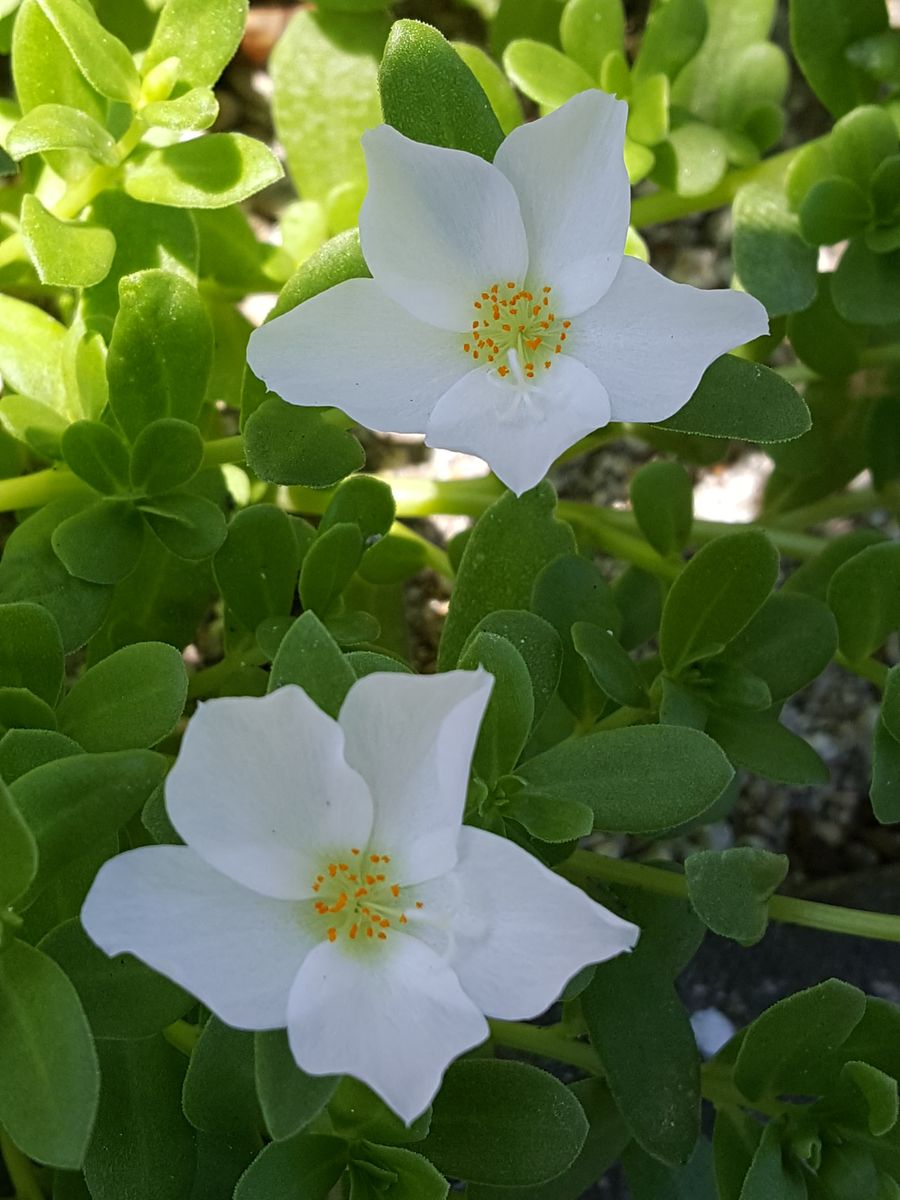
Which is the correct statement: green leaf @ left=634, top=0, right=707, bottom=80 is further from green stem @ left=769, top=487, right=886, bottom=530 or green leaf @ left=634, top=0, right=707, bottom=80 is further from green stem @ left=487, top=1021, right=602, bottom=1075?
green stem @ left=487, top=1021, right=602, bottom=1075

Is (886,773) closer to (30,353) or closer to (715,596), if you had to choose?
(715,596)

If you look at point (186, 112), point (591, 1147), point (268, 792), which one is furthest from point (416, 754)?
point (186, 112)

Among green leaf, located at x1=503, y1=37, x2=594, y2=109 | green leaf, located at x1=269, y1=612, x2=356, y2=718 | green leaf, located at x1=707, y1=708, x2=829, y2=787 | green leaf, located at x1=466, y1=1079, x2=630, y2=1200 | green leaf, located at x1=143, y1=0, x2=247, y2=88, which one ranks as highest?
green leaf, located at x1=143, y1=0, x2=247, y2=88

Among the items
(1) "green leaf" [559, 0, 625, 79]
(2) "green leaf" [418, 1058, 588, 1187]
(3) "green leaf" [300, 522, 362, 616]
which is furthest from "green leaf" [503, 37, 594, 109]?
(2) "green leaf" [418, 1058, 588, 1187]

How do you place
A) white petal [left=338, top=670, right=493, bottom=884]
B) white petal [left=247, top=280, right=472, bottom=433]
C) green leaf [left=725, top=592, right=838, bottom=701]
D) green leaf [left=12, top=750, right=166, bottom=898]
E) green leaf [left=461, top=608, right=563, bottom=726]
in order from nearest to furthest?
white petal [left=338, top=670, right=493, bottom=884] → green leaf [left=12, top=750, right=166, bottom=898] → white petal [left=247, top=280, right=472, bottom=433] → green leaf [left=461, top=608, right=563, bottom=726] → green leaf [left=725, top=592, right=838, bottom=701]

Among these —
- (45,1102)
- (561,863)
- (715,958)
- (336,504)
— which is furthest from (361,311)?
(715,958)

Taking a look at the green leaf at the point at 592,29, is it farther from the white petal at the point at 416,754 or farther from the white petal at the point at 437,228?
the white petal at the point at 416,754
